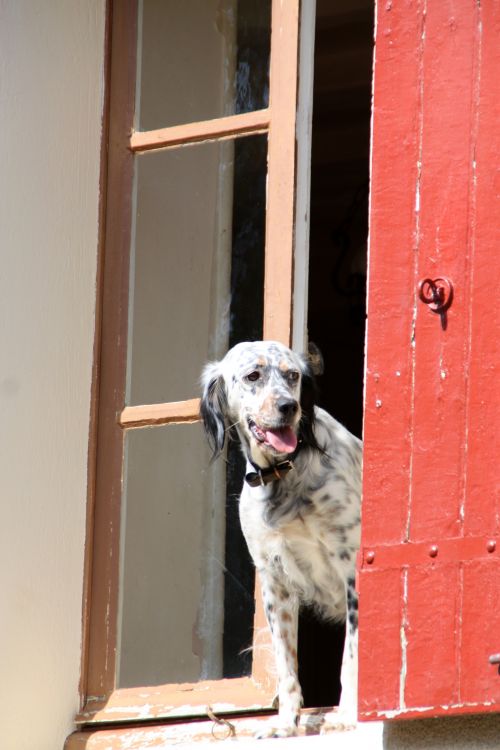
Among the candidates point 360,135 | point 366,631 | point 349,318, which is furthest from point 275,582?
point 349,318

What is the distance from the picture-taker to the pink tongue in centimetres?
449

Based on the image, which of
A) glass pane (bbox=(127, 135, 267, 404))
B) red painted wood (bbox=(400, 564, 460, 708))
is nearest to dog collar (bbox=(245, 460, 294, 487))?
glass pane (bbox=(127, 135, 267, 404))

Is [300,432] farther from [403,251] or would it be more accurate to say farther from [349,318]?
[349,318]

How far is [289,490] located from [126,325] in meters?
0.69

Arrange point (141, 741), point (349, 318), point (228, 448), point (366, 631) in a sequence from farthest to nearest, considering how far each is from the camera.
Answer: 1. point (349, 318)
2. point (228, 448)
3. point (141, 741)
4. point (366, 631)

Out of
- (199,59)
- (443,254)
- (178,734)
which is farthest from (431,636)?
(199,59)

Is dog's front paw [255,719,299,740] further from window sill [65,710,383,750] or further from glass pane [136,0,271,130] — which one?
glass pane [136,0,271,130]

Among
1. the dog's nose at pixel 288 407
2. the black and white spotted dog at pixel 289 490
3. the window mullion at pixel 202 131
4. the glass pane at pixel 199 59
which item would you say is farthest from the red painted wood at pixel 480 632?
the glass pane at pixel 199 59

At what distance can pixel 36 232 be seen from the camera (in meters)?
4.83

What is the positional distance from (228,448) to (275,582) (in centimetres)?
39

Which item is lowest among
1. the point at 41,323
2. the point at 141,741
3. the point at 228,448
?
the point at 141,741

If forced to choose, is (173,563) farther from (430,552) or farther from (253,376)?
(430,552)

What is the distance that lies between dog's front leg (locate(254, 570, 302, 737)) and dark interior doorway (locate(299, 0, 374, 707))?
6.51 ft

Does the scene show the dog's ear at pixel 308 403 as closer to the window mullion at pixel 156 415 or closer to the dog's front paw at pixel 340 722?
the window mullion at pixel 156 415
